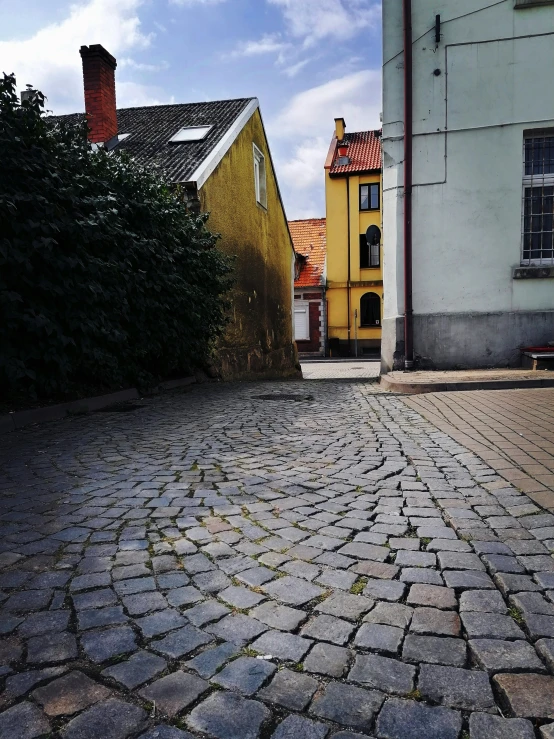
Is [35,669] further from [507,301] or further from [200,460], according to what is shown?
[507,301]

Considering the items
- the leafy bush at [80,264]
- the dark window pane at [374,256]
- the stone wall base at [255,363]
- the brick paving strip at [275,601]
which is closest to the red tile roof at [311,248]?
the dark window pane at [374,256]

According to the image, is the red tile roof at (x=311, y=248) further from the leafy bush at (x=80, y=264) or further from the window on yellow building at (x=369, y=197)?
the leafy bush at (x=80, y=264)

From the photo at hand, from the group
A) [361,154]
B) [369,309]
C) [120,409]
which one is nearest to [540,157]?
[120,409]

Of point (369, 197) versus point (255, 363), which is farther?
point (369, 197)

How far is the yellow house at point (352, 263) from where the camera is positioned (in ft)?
106

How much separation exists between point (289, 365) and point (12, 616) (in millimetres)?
18552

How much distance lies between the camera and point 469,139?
9383mm

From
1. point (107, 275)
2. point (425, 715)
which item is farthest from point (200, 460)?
point (107, 275)

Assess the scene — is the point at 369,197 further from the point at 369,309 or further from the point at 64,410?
the point at 64,410

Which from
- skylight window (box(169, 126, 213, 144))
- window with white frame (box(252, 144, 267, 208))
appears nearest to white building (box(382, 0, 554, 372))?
skylight window (box(169, 126, 213, 144))

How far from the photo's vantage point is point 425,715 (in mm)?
1422

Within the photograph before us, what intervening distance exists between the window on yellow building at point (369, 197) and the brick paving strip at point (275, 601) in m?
30.6

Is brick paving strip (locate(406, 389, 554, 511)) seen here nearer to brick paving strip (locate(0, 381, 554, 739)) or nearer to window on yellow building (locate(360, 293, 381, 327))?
brick paving strip (locate(0, 381, 554, 739))

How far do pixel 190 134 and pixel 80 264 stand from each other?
10.4 meters
